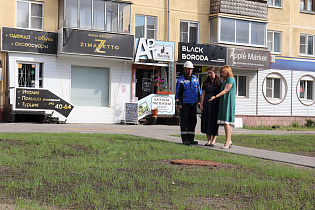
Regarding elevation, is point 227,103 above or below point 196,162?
above

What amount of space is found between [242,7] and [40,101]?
14058mm

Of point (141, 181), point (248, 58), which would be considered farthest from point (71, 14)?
point (141, 181)

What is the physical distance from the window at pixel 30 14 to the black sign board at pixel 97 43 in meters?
1.69

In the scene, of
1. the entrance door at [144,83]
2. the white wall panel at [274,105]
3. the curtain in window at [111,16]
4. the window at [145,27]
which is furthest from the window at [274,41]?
the curtain in window at [111,16]

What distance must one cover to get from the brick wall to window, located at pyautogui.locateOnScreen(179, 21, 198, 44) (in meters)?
5.58

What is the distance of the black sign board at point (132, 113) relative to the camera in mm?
24850

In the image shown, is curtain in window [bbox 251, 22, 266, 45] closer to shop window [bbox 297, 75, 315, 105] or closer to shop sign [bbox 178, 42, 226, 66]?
shop sign [bbox 178, 42, 226, 66]

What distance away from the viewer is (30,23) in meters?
23.8

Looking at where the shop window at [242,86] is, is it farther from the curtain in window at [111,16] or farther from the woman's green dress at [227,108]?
the woman's green dress at [227,108]

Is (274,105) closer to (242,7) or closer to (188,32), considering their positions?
(242,7)

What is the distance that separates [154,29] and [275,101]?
10019 mm

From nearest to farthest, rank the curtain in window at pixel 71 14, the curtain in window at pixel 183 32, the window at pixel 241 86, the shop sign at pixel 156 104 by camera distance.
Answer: the curtain in window at pixel 71 14, the shop sign at pixel 156 104, the curtain in window at pixel 183 32, the window at pixel 241 86

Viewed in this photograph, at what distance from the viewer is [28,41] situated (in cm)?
2331

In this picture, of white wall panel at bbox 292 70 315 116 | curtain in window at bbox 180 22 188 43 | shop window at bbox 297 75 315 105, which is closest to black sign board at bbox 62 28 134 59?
curtain in window at bbox 180 22 188 43
